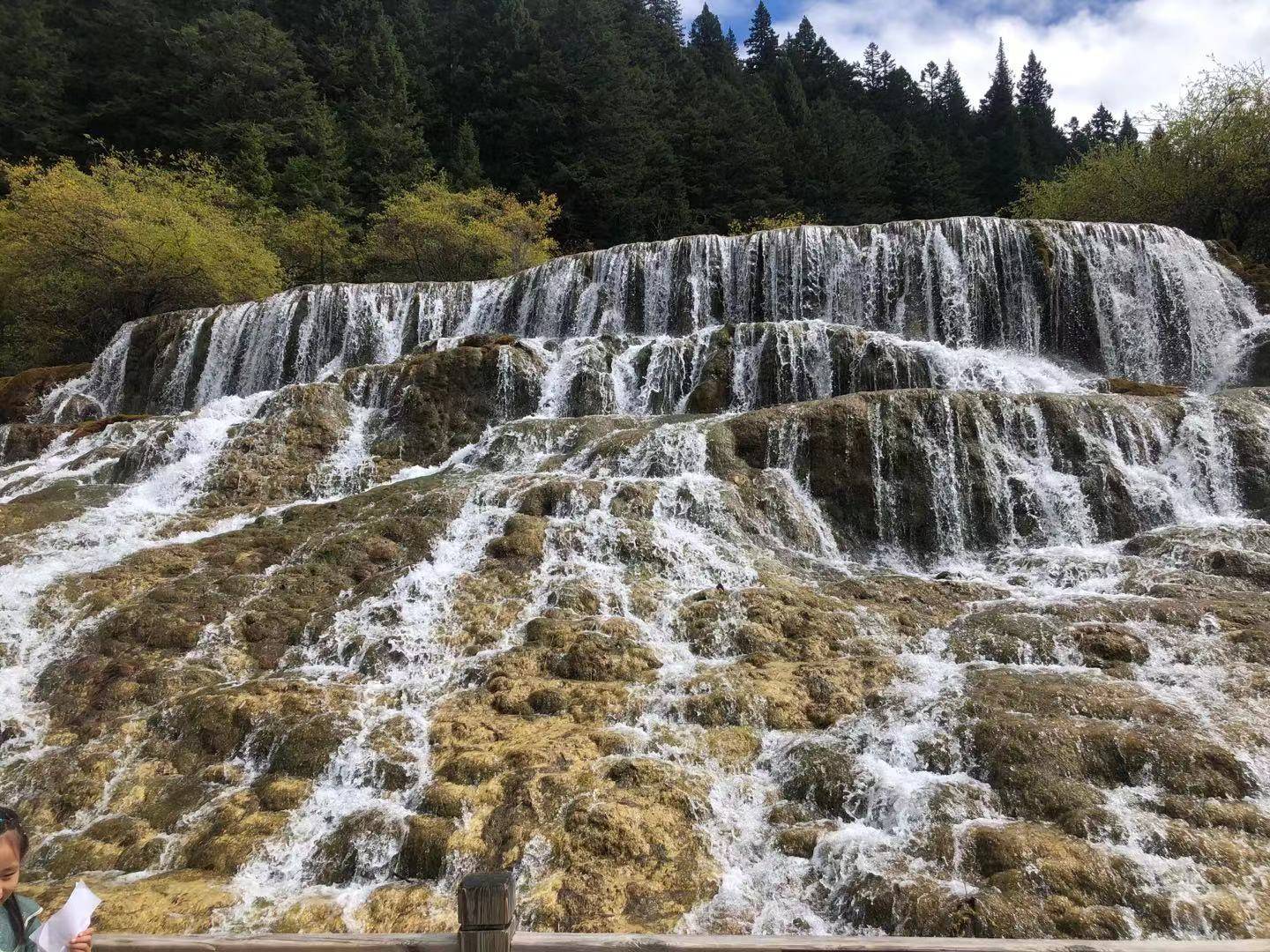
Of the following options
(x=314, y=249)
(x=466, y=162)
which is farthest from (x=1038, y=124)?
(x=314, y=249)

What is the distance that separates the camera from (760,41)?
53938 mm

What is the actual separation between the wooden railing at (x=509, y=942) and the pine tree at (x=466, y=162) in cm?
3615

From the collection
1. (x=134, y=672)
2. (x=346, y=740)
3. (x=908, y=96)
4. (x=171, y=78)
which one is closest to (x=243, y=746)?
(x=346, y=740)

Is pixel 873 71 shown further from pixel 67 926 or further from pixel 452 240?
pixel 67 926

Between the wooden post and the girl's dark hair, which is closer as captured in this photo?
the girl's dark hair

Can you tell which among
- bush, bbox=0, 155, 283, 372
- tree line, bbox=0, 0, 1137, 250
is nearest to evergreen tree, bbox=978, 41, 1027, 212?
tree line, bbox=0, 0, 1137, 250

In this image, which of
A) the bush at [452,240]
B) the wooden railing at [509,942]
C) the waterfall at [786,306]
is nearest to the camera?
the wooden railing at [509,942]

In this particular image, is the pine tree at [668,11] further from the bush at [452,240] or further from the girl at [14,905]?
the girl at [14,905]

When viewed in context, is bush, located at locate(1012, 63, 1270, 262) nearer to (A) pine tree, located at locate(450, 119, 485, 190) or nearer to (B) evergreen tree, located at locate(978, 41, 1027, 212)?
(B) evergreen tree, located at locate(978, 41, 1027, 212)

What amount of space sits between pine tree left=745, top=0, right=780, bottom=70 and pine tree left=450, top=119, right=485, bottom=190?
26696mm

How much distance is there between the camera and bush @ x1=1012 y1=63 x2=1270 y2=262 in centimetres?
2072

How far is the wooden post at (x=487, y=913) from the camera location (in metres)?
2.40

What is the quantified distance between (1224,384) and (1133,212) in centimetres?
1074

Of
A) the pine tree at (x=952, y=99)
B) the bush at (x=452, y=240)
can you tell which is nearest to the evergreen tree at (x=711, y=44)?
the pine tree at (x=952, y=99)
